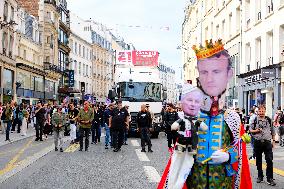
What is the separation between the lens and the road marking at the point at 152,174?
33.4 feet

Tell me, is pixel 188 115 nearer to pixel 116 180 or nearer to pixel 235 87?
pixel 116 180

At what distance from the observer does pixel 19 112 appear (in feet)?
95.8

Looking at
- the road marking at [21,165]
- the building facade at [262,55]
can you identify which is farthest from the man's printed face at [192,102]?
the building facade at [262,55]

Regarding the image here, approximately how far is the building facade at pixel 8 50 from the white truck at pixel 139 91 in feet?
54.3

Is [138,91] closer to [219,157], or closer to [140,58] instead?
[140,58]

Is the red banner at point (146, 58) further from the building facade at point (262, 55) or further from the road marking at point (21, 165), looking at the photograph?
the road marking at point (21, 165)

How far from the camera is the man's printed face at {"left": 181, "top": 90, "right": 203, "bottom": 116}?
4.96 meters

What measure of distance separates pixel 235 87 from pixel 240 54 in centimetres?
267

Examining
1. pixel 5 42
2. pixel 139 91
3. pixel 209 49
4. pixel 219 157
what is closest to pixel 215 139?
pixel 219 157

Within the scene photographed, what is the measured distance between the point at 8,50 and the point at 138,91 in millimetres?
20203

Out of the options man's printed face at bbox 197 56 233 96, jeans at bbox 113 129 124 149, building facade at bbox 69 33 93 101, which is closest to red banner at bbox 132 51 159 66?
jeans at bbox 113 129 124 149

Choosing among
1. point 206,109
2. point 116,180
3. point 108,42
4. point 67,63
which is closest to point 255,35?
point 116,180

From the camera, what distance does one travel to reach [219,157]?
498cm

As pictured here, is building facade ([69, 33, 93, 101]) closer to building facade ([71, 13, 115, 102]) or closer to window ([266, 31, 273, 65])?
building facade ([71, 13, 115, 102])
